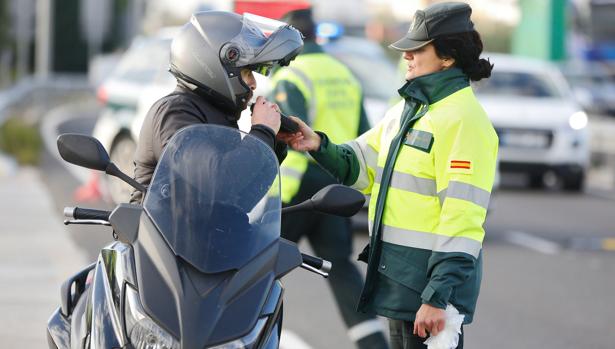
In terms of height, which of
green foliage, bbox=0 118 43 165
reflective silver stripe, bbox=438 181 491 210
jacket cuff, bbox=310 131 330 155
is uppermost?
reflective silver stripe, bbox=438 181 491 210

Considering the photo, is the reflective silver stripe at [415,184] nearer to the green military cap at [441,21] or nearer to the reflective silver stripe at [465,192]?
the reflective silver stripe at [465,192]

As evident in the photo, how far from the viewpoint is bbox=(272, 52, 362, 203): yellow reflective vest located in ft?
24.0

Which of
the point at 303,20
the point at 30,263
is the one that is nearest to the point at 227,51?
the point at 303,20

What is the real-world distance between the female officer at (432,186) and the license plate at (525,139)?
13745 millimetres

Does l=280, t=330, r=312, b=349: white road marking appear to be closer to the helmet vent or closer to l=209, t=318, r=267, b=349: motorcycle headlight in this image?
the helmet vent

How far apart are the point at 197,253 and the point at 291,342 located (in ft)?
14.5

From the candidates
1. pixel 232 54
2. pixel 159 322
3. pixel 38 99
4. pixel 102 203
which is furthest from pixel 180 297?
pixel 38 99

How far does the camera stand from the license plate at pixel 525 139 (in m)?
18.5

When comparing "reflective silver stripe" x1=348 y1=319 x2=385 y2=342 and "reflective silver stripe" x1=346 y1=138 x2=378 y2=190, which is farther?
"reflective silver stripe" x1=348 y1=319 x2=385 y2=342

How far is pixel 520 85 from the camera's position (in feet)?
63.5

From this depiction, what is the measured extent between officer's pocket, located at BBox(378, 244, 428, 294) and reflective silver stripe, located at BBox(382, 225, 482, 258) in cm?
5

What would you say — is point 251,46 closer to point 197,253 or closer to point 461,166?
point 461,166

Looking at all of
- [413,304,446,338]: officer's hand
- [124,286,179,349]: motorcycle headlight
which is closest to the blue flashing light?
[413,304,446,338]: officer's hand

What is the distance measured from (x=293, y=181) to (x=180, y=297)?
376 centimetres
